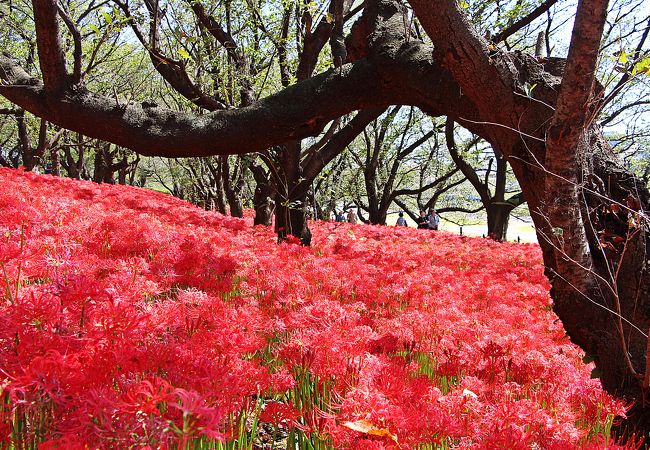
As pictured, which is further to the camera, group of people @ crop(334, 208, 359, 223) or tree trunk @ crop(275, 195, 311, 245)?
group of people @ crop(334, 208, 359, 223)

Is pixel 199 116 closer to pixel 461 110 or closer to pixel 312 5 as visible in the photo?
pixel 461 110

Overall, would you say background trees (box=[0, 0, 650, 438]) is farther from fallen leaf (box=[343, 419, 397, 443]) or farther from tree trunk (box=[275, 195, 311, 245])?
fallen leaf (box=[343, 419, 397, 443])

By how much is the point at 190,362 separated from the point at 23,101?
391 centimetres

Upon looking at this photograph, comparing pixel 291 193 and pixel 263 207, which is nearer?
pixel 291 193

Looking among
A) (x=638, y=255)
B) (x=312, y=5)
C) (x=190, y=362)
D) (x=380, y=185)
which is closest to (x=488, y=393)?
(x=638, y=255)

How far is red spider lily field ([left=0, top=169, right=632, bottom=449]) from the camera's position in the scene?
1322mm

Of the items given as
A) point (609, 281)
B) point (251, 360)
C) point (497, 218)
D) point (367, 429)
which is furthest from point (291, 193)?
point (497, 218)

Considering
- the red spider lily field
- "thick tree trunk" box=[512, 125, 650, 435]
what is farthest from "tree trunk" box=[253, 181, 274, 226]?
"thick tree trunk" box=[512, 125, 650, 435]

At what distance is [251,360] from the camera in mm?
2271

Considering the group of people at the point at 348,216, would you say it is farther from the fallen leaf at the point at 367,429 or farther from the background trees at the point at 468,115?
the fallen leaf at the point at 367,429

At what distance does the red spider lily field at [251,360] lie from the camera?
52.1 inches

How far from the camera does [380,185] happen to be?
27.4 metres

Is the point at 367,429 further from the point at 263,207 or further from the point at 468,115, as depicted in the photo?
the point at 263,207

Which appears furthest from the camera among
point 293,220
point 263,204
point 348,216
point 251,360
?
point 348,216
